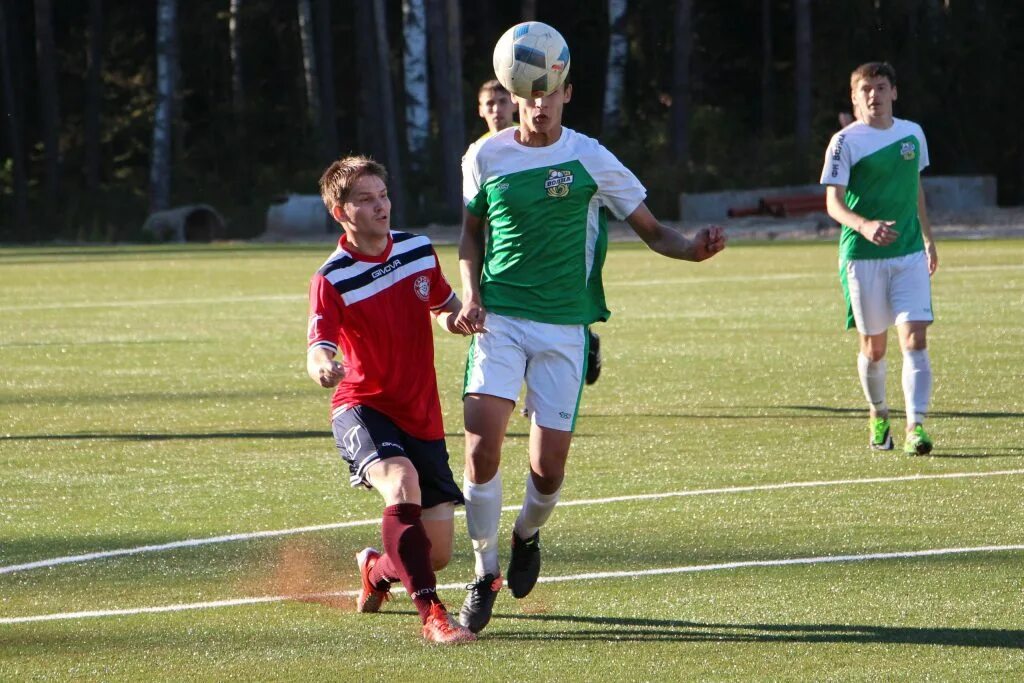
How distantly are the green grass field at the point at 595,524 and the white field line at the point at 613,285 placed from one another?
18.0 ft

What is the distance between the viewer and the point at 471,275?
21.9ft

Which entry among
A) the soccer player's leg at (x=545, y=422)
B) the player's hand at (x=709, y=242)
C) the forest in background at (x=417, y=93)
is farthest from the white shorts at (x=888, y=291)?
the forest in background at (x=417, y=93)

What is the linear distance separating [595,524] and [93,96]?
1938 inches

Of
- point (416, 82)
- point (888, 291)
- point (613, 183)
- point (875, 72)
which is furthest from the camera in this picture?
point (416, 82)

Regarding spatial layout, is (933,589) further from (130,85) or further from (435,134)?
(130,85)

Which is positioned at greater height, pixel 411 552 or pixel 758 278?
pixel 411 552

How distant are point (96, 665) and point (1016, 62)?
45887 millimetres

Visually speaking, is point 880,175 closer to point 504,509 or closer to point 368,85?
point 504,509

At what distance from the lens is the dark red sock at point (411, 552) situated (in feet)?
19.5

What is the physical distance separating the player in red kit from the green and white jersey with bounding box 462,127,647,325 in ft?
1.11

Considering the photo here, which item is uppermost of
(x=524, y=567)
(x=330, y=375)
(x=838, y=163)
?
(x=838, y=163)

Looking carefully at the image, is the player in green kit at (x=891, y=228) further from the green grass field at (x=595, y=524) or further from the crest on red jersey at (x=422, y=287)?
the crest on red jersey at (x=422, y=287)

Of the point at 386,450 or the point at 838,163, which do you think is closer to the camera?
the point at 386,450

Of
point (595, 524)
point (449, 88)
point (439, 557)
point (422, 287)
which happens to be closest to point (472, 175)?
point (422, 287)
